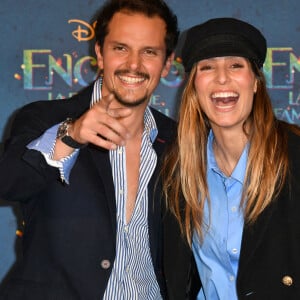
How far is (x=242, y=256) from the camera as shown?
165 centimetres

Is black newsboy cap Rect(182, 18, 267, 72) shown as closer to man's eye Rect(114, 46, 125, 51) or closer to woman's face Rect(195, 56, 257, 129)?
woman's face Rect(195, 56, 257, 129)

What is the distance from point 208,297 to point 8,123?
4.22 ft

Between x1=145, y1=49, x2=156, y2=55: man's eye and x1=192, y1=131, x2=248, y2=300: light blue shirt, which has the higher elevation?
x1=145, y1=49, x2=156, y2=55: man's eye

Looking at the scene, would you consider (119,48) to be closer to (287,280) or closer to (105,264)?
(105,264)

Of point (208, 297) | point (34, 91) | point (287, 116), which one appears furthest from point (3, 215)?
point (287, 116)

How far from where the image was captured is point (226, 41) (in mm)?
1666

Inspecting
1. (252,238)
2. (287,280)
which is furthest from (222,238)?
(287,280)

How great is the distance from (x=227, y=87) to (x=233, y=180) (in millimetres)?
287

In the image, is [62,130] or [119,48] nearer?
[62,130]

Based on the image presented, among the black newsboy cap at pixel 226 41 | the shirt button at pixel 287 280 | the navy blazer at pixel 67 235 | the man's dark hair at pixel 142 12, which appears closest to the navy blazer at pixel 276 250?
the shirt button at pixel 287 280

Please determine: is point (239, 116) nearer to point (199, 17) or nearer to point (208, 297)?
point (208, 297)

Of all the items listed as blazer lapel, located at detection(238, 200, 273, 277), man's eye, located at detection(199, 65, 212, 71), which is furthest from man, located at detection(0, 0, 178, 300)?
blazer lapel, located at detection(238, 200, 273, 277)

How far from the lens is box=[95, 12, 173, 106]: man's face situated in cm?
192

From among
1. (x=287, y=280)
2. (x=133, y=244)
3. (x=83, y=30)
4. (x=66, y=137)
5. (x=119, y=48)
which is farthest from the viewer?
(x=83, y=30)
